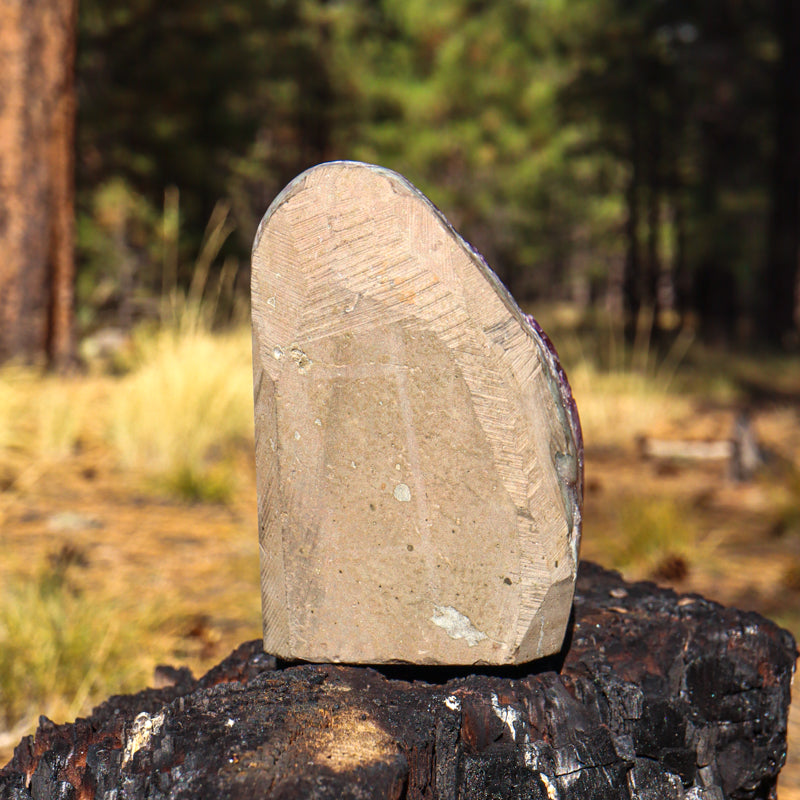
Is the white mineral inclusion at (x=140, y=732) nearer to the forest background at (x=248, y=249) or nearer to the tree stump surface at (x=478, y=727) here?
the tree stump surface at (x=478, y=727)

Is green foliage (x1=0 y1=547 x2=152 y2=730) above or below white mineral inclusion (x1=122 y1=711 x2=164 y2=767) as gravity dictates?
below

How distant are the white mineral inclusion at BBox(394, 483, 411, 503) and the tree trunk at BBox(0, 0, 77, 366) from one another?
Result: 4742 millimetres

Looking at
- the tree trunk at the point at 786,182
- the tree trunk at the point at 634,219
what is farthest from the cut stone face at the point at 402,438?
the tree trunk at the point at 786,182

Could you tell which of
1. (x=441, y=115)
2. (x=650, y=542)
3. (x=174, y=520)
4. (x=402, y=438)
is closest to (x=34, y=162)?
(x=174, y=520)

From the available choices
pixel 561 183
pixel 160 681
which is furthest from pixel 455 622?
pixel 561 183

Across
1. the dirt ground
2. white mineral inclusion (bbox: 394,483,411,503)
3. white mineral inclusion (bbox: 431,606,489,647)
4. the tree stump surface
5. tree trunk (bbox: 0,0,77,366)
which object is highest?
tree trunk (bbox: 0,0,77,366)

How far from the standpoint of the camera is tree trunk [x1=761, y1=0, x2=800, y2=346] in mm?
11234

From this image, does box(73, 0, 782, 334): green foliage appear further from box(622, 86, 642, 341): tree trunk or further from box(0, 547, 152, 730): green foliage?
box(0, 547, 152, 730): green foliage

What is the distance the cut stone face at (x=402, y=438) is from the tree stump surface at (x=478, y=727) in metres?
0.13

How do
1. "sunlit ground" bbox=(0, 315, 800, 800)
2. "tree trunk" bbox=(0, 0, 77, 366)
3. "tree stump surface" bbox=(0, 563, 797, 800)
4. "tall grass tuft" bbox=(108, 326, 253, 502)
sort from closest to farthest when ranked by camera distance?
1. "tree stump surface" bbox=(0, 563, 797, 800)
2. "sunlit ground" bbox=(0, 315, 800, 800)
3. "tall grass tuft" bbox=(108, 326, 253, 502)
4. "tree trunk" bbox=(0, 0, 77, 366)

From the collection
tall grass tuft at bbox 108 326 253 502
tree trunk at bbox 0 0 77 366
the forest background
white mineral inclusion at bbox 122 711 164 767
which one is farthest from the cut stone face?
tree trunk at bbox 0 0 77 366

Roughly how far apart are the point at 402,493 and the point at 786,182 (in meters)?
11.5

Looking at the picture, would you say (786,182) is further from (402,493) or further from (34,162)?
(402,493)

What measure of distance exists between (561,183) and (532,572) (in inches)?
716
